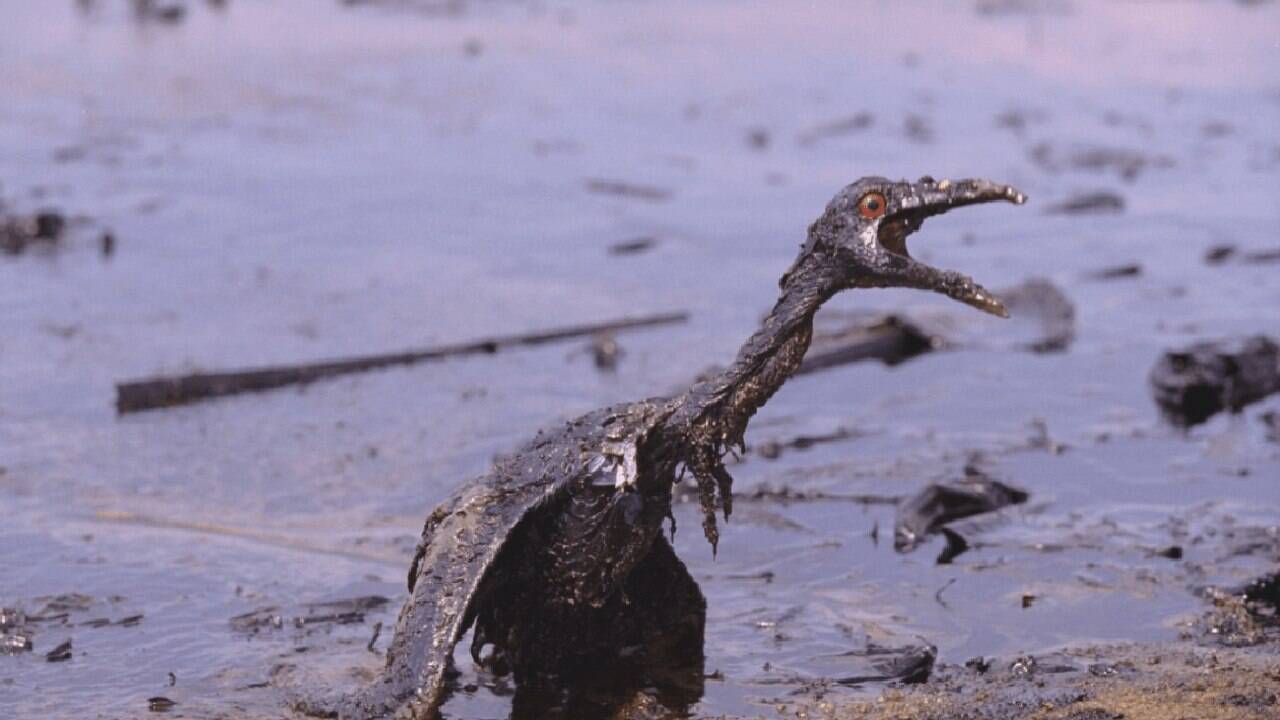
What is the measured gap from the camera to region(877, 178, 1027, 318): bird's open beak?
4.94 m

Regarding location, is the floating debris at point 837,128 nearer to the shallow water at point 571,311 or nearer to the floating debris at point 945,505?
the shallow water at point 571,311

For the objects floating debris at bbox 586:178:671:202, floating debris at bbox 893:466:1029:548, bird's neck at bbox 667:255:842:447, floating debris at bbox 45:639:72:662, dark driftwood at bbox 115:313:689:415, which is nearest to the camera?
bird's neck at bbox 667:255:842:447

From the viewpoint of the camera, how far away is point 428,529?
17.3ft

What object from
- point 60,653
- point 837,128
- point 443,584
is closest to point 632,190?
point 837,128

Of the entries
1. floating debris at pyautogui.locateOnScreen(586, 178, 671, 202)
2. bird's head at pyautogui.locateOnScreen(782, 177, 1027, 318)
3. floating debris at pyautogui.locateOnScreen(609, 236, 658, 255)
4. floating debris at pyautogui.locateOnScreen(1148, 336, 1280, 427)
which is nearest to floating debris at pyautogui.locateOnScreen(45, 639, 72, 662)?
bird's head at pyautogui.locateOnScreen(782, 177, 1027, 318)

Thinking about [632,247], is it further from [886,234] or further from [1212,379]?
[886,234]

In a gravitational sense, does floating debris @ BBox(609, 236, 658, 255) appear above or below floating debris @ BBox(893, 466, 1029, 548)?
above

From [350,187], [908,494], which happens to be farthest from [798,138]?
[908,494]

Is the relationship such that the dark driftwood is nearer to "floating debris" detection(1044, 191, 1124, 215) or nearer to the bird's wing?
the bird's wing

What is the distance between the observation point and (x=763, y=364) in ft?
16.8

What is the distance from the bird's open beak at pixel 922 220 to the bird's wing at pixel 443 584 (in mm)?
1034

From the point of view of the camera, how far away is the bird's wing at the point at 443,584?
4793 millimetres

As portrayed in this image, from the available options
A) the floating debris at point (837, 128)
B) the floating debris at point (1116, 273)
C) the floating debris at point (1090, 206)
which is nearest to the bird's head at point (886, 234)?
the floating debris at point (1116, 273)

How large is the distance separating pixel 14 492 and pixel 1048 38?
55.4 feet
